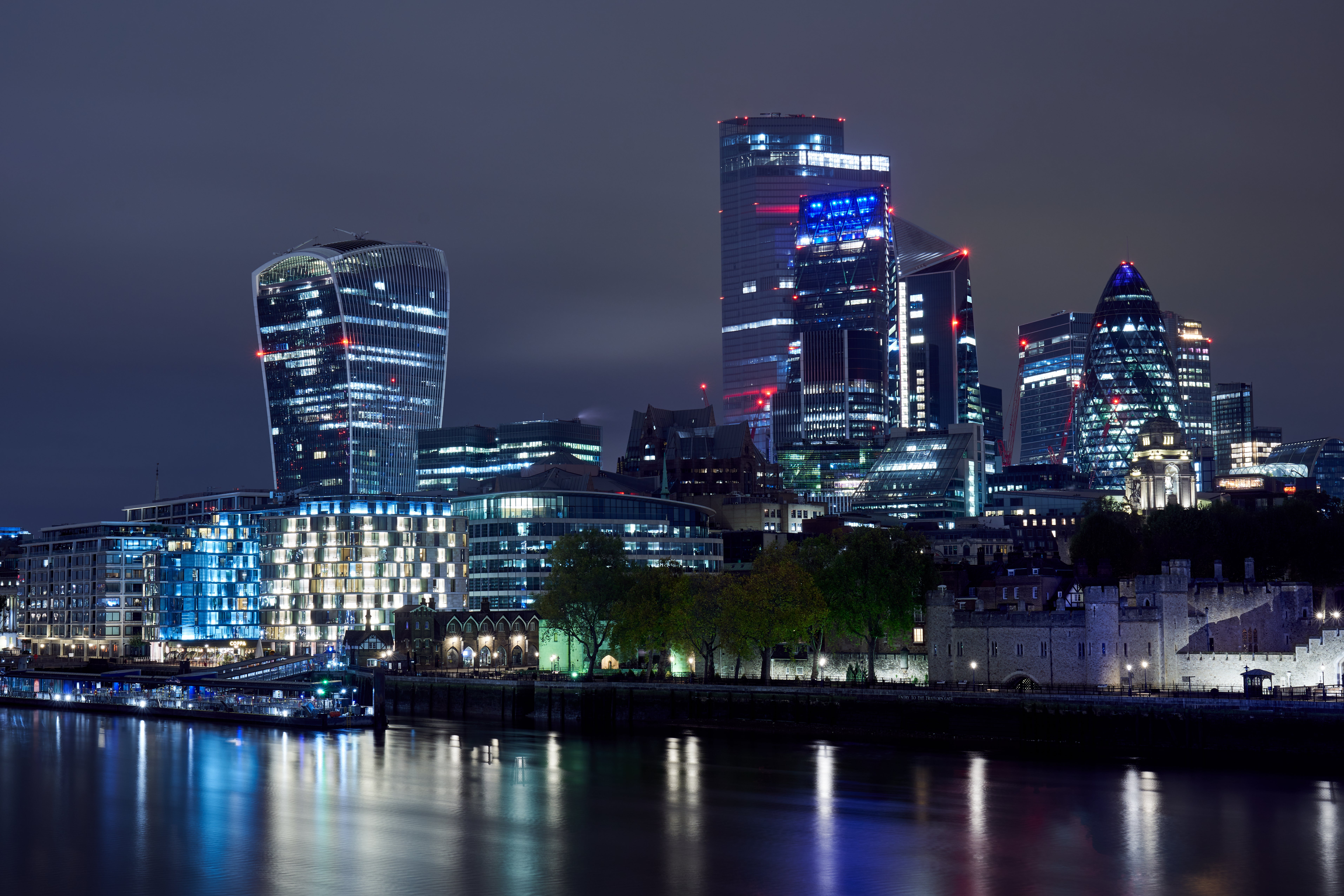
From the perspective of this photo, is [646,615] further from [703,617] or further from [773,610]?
[773,610]

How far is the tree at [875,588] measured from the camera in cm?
12281

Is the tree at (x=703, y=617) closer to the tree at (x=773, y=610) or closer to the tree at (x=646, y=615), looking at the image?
the tree at (x=646, y=615)

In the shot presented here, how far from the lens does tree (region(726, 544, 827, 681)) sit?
125 meters

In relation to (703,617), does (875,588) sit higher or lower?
higher

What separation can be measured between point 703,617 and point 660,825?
179 ft

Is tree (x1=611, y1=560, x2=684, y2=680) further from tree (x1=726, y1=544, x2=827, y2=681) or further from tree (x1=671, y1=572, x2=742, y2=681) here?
tree (x1=726, y1=544, x2=827, y2=681)

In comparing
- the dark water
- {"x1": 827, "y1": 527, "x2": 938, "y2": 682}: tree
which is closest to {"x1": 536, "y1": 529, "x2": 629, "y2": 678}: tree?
{"x1": 827, "y1": 527, "x2": 938, "y2": 682}: tree

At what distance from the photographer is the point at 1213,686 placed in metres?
103

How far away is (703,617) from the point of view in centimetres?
13238

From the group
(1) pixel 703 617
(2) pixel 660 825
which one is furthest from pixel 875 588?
(2) pixel 660 825

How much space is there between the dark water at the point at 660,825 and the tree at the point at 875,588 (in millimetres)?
18424

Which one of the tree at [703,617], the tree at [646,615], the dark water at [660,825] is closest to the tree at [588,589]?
the tree at [646,615]

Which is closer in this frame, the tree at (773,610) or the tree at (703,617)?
the tree at (773,610)

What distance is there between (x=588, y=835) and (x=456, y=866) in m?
9.01
